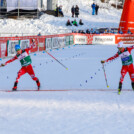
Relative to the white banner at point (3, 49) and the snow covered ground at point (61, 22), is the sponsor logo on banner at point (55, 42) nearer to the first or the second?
the snow covered ground at point (61, 22)

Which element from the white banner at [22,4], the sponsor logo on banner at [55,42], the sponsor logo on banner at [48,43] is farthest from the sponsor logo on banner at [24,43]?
the white banner at [22,4]

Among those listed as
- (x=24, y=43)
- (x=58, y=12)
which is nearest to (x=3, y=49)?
(x=24, y=43)

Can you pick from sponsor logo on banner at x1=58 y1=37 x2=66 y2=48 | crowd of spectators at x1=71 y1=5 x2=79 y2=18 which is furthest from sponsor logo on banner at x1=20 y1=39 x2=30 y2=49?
crowd of spectators at x1=71 y1=5 x2=79 y2=18

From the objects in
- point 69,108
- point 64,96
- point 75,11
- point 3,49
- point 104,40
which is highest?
point 69,108

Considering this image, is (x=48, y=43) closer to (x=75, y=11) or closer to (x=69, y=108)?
(x=75, y=11)

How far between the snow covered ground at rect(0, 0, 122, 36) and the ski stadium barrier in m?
3.34

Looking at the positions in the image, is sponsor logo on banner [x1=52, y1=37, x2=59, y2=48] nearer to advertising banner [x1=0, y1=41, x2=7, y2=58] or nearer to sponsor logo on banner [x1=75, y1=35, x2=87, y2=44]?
sponsor logo on banner [x1=75, y1=35, x2=87, y2=44]

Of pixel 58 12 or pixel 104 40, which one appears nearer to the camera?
pixel 104 40

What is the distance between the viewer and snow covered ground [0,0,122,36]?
1470 inches

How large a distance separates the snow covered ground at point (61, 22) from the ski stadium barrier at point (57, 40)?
131 inches

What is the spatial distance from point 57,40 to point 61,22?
11906 millimetres

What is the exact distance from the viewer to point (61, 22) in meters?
41.4

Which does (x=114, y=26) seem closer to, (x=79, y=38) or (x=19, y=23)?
(x=79, y=38)

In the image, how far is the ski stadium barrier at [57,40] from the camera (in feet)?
69.4
